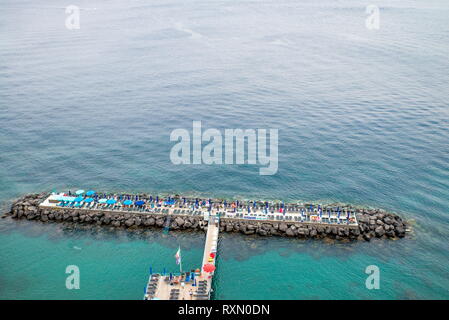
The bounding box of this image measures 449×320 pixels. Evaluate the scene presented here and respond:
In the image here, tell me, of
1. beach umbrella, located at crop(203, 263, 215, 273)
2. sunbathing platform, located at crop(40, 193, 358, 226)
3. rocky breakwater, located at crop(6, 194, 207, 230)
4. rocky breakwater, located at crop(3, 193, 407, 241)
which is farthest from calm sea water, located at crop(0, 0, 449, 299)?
sunbathing platform, located at crop(40, 193, 358, 226)

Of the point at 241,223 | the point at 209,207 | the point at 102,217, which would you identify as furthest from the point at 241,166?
the point at 102,217

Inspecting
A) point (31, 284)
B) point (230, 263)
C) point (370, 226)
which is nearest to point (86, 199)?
point (31, 284)

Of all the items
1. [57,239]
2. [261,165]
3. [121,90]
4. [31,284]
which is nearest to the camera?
[31,284]

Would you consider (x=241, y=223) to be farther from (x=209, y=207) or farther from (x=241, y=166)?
(x=241, y=166)

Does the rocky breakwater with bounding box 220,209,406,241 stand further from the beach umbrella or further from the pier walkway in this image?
the beach umbrella

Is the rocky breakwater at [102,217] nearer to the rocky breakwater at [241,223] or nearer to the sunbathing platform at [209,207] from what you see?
the rocky breakwater at [241,223]
